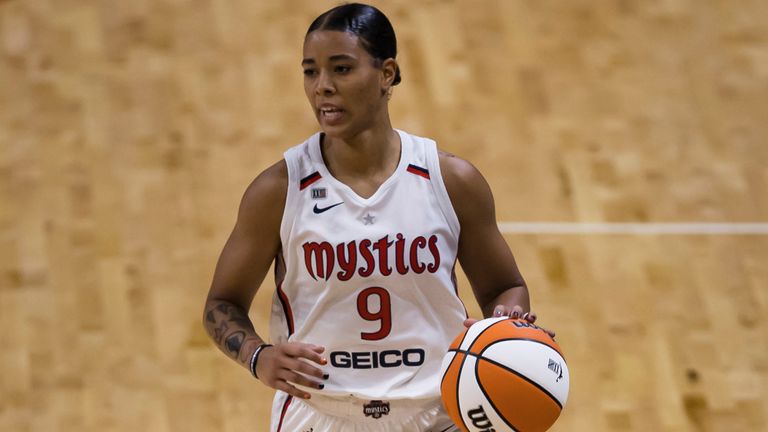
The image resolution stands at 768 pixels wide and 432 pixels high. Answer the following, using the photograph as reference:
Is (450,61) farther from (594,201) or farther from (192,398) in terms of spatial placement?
(192,398)

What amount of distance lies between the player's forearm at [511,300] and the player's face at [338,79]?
0.69 meters

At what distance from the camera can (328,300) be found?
329cm

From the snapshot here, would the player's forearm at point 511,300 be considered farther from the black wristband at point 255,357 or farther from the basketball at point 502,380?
the black wristband at point 255,357

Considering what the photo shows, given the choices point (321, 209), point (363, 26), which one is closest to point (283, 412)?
point (321, 209)

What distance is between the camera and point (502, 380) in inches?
119

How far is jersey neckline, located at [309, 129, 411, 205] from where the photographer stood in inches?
131

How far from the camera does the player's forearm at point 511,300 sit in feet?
11.3

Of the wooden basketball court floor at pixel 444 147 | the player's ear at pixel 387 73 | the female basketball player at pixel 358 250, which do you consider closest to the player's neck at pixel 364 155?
the female basketball player at pixel 358 250

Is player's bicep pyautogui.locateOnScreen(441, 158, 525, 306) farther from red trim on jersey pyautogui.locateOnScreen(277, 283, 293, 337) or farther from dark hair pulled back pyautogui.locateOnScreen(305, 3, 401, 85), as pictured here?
red trim on jersey pyautogui.locateOnScreen(277, 283, 293, 337)

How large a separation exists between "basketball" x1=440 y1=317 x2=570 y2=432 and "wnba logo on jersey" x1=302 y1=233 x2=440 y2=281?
0.28m

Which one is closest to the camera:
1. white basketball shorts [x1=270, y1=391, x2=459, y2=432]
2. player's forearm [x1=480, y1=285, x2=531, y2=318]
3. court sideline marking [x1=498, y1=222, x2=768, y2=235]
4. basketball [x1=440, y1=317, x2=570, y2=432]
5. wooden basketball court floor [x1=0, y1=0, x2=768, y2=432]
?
basketball [x1=440, y1=317, x2=570, y2=432]

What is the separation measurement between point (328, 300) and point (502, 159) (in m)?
3.89

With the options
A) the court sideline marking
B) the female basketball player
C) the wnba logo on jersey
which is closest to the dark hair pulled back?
the female basketball player

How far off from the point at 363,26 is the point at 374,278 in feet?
2.37
